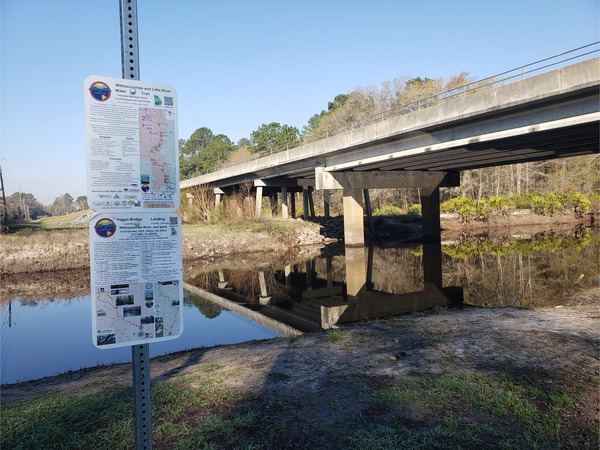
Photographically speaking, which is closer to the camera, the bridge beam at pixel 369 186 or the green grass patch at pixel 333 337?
the green grass patch at pixel 333 337

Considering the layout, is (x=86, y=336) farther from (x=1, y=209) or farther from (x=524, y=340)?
(x=1, y=209)

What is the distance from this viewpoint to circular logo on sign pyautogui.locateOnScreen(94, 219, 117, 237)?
2527mm

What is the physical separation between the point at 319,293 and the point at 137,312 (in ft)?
38.6

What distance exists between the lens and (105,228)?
8.36ft

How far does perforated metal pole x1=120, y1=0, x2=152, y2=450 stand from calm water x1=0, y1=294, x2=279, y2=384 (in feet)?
18.1

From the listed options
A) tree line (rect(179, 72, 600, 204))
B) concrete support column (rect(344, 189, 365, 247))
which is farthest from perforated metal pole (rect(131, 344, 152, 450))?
tree line (rect(179, 72, 600, 204))

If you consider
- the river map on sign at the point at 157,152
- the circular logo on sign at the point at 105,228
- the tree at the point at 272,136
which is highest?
the tree at the point at 272,136

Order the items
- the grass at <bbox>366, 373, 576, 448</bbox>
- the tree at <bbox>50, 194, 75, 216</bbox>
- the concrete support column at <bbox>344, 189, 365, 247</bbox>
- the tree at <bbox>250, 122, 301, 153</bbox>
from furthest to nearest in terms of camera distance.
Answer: the tree at <bbox>50, 194, 75, 216</bbox> < the tree at <bbox>250, 122, 301, 153</bbox> < the concrete support column at <bbox>344, 189, 365, 247</bbox> < the grass at <bbox>366, 373, 576, 448</bbox>

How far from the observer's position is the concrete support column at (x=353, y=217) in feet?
87.6

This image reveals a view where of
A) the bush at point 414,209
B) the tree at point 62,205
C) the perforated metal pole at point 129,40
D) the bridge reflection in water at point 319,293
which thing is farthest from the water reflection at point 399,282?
the tree at point 62,205

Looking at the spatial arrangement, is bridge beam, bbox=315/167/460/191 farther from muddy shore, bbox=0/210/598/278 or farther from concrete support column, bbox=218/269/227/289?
concrete support column, bbox=218/269/227/289

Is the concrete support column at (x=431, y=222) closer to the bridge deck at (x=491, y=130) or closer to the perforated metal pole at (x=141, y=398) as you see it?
the bridge deck at (x=491, y=130)

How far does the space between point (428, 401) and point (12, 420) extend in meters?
4.08

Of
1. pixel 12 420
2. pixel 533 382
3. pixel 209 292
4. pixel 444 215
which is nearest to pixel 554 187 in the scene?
pixel 444 215
